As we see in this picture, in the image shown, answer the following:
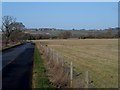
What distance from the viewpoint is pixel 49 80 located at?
16.5m

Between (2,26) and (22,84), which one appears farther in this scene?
(2,26)

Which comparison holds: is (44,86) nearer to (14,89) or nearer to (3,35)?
(14,89)

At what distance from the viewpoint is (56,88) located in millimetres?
13914

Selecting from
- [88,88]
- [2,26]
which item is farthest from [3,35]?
[88,88]

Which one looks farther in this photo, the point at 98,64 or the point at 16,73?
the point at 98,64

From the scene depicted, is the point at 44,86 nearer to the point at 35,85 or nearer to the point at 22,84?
the point at 35,85

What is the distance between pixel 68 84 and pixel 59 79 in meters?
1.37

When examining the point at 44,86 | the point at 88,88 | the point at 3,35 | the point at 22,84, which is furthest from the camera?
the point at 3,35

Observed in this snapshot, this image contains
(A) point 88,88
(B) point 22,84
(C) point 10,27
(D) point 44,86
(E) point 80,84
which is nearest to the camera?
(A) point 88,88

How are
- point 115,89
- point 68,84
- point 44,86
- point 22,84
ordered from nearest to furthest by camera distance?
point 115,89 < point 68,84 < point 44,86 < point 22,84

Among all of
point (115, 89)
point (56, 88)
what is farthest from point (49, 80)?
point (115, 89)

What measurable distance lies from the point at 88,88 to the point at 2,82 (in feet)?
23.6

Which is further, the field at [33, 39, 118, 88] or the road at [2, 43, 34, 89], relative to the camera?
the field at [33, 39, 118, 88]

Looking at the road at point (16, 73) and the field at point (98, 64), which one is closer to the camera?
the road at point (16, 73)
